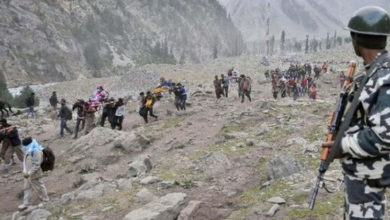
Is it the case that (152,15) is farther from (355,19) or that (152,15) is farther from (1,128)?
(355,19)

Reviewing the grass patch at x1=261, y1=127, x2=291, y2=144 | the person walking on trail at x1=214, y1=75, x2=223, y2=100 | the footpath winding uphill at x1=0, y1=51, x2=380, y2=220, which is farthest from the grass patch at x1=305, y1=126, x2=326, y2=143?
the person walking on trail at x1=214, y1=75, x2=223, y2=100

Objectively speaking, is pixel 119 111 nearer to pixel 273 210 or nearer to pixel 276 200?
pixel 276 200

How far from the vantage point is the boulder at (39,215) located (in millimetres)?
8297

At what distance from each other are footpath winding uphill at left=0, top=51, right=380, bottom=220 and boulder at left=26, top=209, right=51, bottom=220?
0.10ft

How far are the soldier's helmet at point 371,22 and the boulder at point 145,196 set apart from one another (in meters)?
5.83

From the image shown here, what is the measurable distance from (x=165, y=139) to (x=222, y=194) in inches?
283

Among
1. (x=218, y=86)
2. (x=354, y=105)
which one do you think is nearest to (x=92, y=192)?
(x=354, y=105)

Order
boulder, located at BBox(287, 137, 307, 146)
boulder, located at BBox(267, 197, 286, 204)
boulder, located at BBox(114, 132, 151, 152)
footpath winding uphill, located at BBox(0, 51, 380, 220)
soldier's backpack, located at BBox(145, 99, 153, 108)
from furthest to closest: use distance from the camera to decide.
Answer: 1. soldier's backpack, located at BBox(145, 99, 153, 108)
2. boulder, located at BBox(114, 132, 151, 152)
3. boulder, located at BBox(287, 137, 307, 146)
4. footpath winding uphill, located at BBox(0, 51, 380, 220)
5. boulder, located at BBox(267, 197, 286, 204)

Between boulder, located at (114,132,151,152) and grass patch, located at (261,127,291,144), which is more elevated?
grass patch, located at (261,127,291,144)

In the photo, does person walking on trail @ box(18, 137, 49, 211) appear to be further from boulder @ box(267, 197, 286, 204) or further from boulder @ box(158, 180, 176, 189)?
boulder @ box(267, 197, 286, 204)

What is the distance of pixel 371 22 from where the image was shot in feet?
9.04

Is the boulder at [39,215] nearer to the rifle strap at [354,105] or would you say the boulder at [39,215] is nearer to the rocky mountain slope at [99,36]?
the rifle strap at [354,105]

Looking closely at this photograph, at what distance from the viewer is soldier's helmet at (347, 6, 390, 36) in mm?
2746

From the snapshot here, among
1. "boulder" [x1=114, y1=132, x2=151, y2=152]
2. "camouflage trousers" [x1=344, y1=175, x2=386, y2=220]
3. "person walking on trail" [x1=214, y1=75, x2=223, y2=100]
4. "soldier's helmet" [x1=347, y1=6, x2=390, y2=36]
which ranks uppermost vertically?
"soldier's helmet" [x1=347, y1=6, x2=390, y2=36]
